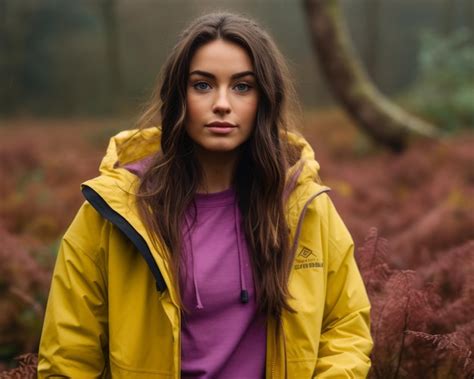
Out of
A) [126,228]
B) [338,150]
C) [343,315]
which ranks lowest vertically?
[338,150]

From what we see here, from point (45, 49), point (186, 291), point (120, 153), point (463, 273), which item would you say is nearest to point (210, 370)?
point (186, 291)

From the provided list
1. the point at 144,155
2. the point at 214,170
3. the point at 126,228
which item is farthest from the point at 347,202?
the point at 126,228

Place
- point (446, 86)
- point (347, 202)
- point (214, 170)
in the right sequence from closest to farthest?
point (214, 170) < point (347, 202) < point (446, 86)

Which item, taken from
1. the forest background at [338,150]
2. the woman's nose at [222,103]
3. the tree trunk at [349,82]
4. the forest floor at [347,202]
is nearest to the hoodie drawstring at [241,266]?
the woman's nose at [222,103]

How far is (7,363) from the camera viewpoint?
4.72 meters

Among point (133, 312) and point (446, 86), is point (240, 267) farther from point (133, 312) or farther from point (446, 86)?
point (446, 86)

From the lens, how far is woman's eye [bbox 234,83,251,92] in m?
2.64

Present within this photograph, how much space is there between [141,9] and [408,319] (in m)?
25.4

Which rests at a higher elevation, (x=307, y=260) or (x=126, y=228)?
(x=126, y=228)

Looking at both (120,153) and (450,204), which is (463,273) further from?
(450,204)

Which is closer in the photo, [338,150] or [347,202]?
[347,202]

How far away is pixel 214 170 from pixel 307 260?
497 millimetres

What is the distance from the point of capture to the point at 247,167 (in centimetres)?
288

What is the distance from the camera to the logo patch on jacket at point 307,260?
2658 mm
